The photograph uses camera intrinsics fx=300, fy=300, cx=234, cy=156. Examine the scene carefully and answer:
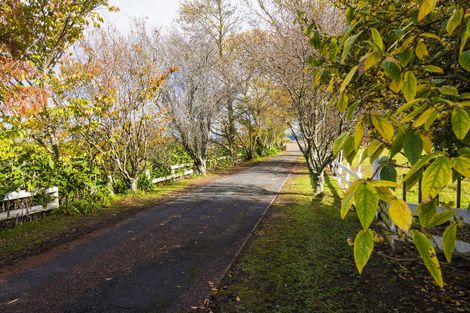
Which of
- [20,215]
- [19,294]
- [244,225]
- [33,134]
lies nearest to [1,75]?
[33,134]

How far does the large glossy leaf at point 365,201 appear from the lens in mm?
802

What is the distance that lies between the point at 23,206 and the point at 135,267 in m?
4.88

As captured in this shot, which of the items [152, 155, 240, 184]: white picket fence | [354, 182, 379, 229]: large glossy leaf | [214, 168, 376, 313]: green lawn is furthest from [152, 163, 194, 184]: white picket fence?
[354, 182, 379, 229]: large glossy leaf

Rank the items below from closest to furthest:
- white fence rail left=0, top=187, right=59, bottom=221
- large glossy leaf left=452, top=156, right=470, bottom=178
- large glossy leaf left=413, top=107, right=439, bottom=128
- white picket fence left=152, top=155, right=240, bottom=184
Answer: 1. large glossy leaf left=452, top=156, right=470, bottom=178
2. large glossy leaf left=413, top=107, right=439, bottom=128
3. white fence rail left=0, top=187, right=59, bottom=221
4. white picket fence left=152, top=155, right=240, bottom=184

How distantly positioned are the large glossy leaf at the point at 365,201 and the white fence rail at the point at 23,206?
9378 mm

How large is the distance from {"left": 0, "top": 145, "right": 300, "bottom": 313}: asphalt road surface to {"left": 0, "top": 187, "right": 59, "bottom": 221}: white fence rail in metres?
2.27

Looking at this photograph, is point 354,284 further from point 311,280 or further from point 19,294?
point 19,294

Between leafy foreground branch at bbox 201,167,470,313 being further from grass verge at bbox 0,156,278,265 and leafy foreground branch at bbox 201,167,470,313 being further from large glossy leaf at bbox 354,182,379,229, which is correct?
grass verge at bbox 0,156,278,265

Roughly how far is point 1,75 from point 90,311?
6.26 metres

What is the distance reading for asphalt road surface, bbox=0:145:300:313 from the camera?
4.33m

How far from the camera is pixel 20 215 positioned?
8.12 m

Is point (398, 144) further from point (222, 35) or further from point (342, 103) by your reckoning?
point (222, 35)

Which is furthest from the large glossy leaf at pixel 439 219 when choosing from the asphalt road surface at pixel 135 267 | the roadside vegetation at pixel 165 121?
the asphalt road surface at pixel 135 267

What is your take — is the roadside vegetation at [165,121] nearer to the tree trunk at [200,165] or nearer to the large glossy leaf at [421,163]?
the large glossy leaf at [421,163]
